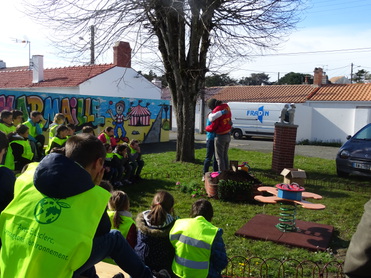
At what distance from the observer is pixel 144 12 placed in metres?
11.1

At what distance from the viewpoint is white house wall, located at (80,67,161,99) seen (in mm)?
23812

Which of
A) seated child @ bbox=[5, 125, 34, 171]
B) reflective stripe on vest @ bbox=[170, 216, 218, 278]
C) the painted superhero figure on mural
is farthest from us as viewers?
the painted superhero figure on mural

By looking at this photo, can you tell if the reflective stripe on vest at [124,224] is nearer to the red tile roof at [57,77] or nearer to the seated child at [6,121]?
the seated child at [6,121]

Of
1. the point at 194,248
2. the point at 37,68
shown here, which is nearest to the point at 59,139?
the point at 194,248

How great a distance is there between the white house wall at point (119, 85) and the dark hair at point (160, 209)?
61.5ft

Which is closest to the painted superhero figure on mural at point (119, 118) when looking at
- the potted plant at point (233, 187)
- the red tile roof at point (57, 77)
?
the red tile roof at point (57, 77)

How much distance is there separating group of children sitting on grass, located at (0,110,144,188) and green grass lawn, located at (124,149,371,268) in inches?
17.1

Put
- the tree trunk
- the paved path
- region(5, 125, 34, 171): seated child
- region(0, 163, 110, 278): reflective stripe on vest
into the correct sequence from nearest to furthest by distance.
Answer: region(0, 163, 110, 278): reflective stripe on vest → region(5, 125, 34, 171): seated child → the tree trunk → the paved path

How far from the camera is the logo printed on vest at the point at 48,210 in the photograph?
6.70 feet

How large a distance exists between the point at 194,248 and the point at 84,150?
1.47 m

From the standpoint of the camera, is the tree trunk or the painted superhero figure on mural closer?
the tree trunk

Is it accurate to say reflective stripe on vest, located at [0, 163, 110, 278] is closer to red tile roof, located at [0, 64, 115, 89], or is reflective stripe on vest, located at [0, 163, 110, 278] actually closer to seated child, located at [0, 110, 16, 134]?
seated child, located at [0, 110, 16, 134]

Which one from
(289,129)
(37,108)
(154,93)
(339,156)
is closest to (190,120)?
(289,129)

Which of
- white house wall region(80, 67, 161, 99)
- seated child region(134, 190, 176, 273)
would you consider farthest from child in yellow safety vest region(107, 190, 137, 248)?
white house wall region(80, 67, 161, 99)
